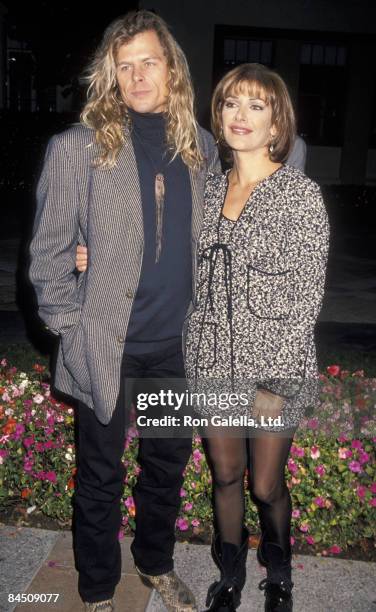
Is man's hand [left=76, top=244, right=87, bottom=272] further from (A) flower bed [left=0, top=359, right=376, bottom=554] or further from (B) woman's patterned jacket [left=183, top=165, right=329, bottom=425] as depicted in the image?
(A) flower bed [left=0, top=359, right=376, bottom=554]

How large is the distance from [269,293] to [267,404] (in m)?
0.41

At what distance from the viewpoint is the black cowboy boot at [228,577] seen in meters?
2.84

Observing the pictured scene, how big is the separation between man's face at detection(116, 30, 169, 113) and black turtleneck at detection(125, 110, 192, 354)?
66 millimetres

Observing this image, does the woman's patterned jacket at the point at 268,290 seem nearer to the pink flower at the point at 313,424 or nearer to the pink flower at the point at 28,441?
the pink flower at the point at 313,424

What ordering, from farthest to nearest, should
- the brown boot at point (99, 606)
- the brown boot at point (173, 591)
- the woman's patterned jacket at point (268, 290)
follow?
the brown boot at point (173, 591) < the brown boot at point (99, 606) < the woman's patterned jacket at point (268, 290)

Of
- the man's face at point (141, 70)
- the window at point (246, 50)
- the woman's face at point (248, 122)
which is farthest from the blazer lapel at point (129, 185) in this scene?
the window at point (246, 50)

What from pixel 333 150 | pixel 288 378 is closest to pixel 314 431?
pixel 288 378

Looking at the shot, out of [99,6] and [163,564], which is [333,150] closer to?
[99,6]

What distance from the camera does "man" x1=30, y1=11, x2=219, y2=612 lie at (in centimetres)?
245

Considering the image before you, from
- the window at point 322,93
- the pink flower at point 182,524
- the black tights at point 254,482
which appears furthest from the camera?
the window at point 322,93

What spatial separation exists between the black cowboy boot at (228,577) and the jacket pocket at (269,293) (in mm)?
992

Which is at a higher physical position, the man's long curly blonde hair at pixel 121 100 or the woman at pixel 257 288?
the man's long curly blonde hair at pixel 121 100

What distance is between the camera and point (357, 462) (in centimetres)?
331

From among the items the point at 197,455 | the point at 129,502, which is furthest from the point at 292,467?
the point at 129,502
